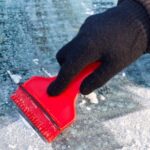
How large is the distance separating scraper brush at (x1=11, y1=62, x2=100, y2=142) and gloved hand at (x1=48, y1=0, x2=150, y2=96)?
0.06m

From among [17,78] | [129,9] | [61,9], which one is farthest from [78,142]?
[61,9]

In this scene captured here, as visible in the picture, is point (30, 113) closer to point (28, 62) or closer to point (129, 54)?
point (28, 62)

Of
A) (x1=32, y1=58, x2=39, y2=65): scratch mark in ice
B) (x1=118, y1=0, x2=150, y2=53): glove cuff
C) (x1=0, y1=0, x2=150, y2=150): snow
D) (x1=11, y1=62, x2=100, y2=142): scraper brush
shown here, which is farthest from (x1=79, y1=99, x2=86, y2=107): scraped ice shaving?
(x1=118, y1=0, x2=150, y2=53): glove cuff

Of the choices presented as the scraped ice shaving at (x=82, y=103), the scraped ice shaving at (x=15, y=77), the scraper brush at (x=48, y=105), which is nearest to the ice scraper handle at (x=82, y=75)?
the scraper brush at (x=48, y=105)

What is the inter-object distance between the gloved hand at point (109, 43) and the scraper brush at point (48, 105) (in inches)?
2.4

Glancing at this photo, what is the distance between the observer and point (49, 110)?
1.33 metres

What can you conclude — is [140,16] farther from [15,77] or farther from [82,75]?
[15,77]

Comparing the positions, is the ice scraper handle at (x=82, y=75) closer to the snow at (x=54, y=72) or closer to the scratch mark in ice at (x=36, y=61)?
the snow at (x=54, y=72)

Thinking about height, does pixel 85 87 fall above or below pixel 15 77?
above

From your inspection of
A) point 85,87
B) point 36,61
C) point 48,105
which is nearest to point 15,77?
point 36,61

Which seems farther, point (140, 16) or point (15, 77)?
point (15, 77)

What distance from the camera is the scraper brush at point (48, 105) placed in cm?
131

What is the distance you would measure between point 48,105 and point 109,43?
1.00 feet

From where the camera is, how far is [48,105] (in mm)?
1337
